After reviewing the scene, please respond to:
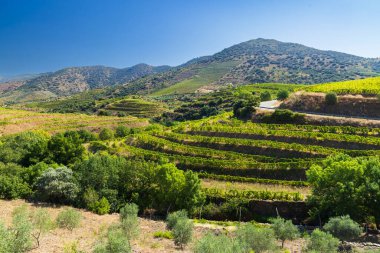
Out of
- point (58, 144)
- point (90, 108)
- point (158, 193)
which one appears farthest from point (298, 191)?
point (90, 108)

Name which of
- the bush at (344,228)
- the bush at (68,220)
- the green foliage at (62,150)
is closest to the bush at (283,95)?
the green foliage at (62,150)

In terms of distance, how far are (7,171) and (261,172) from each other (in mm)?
39472

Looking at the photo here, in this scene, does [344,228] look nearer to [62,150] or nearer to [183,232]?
[183,232]

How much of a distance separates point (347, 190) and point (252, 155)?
21844 mm

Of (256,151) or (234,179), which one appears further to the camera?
(256,151)

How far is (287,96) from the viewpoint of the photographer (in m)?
84.2

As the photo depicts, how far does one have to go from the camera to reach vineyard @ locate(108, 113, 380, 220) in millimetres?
43094

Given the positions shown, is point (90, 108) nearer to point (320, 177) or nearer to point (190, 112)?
point (190, 112)

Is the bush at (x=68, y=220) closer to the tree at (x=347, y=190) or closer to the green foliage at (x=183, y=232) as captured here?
the green foliage at (x=183, y=232)

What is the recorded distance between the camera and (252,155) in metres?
55.8

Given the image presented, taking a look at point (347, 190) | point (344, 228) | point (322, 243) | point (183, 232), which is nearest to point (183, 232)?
point (183, 232)

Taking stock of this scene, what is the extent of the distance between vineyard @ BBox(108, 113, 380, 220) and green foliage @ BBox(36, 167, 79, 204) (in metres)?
14.6

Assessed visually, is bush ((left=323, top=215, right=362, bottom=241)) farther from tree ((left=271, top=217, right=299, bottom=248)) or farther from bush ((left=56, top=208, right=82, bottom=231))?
bush ((left=56, top=208, right=82, bottom=231))

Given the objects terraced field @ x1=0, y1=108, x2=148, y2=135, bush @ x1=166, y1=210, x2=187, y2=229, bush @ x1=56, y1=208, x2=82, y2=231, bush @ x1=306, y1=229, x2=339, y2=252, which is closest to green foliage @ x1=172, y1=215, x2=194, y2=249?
bush @ x1=166, y1=210, x2=187, y2=229
